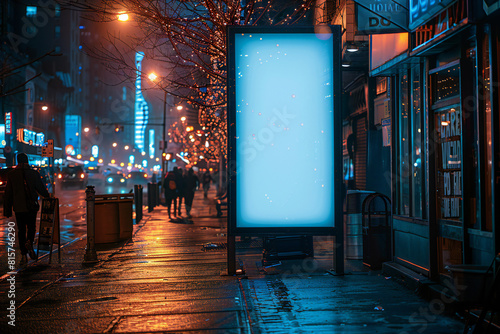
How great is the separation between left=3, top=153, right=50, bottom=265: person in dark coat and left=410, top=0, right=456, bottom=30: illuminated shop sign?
25.2 feet

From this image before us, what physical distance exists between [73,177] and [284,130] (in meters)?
52.7

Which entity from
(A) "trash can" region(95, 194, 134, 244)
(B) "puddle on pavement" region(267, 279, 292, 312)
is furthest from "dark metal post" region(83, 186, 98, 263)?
(B) "puddle on pavement" region(267, 279, 292, 312)

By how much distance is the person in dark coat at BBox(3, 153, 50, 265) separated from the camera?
10.3 meters

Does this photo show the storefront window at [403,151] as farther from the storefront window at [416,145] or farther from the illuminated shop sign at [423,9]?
the illuminated shop sign at [423,9]

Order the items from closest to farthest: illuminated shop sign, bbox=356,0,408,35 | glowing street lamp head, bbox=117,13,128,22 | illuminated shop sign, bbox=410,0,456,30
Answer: illuminated shop sign, bbox=410,0,456,30
illuminated shop sign, bbox=356,0,408,35
glowing street lamp head, bbox=117,13,128,22

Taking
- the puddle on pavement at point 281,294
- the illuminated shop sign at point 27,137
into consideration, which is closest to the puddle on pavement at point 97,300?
the puddle on pavement at point 281,294

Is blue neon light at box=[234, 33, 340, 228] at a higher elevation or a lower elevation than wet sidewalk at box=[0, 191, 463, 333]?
higher

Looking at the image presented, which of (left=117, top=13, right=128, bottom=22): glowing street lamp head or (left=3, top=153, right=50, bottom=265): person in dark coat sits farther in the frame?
(left=117, top=13, right=128, bottom=22): glowing street lamp head

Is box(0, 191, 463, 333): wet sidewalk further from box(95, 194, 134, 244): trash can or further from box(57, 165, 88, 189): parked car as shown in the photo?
box(57, 165, 88, 189): parked car

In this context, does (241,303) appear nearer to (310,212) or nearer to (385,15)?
(310,212)

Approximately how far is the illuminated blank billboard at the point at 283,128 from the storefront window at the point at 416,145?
123cm

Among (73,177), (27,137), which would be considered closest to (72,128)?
(73,177)

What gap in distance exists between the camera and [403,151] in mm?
8719

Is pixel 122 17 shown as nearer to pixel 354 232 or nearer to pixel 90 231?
pixel 90 231
